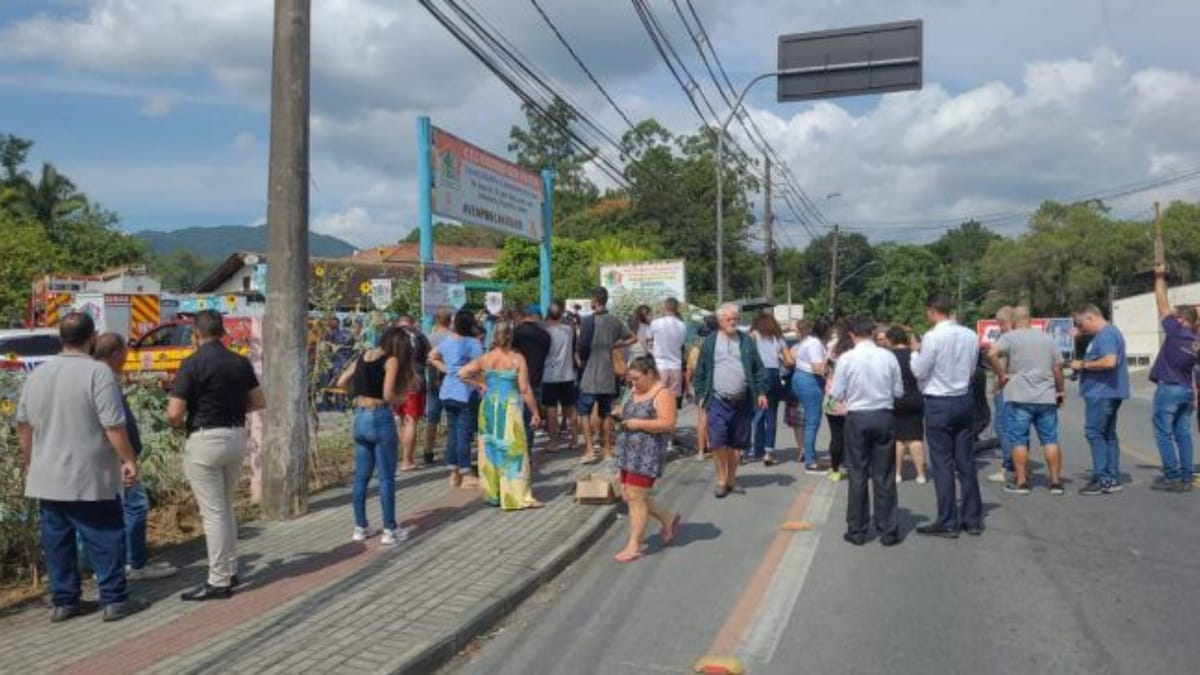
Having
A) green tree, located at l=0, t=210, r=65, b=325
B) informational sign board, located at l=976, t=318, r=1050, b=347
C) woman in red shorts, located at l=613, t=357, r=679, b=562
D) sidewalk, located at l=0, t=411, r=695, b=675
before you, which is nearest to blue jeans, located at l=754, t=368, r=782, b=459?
informational sign board, located at l=976, t=318, r=1050, b=347

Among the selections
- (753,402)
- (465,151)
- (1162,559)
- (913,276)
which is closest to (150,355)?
(465,151)

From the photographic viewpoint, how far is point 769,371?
11.5m

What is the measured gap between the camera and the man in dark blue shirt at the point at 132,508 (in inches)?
238

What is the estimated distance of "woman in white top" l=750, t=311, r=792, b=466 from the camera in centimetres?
1132

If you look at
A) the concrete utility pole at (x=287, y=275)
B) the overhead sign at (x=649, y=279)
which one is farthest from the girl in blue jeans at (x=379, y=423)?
the overhead sign at (x=649, y=279)

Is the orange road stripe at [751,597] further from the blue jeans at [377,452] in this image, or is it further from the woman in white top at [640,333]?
the woman in white top at [640,333]

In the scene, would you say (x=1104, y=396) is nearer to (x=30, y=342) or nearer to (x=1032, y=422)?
Answer: (x=1032, y=422)

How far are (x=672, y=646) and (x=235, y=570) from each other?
281 centimetres

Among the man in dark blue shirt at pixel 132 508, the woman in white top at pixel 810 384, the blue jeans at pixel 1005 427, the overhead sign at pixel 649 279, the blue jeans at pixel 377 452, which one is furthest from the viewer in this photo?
the overhead sign at pixel 649 279

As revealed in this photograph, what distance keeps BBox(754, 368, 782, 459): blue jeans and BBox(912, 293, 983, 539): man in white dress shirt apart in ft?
12.3

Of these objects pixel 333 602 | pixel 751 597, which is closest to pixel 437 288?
pixel 333 602

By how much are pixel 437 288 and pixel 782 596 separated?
27.5ft

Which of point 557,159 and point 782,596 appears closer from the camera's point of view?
point 782,596

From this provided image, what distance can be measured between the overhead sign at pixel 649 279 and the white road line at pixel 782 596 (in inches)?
897
